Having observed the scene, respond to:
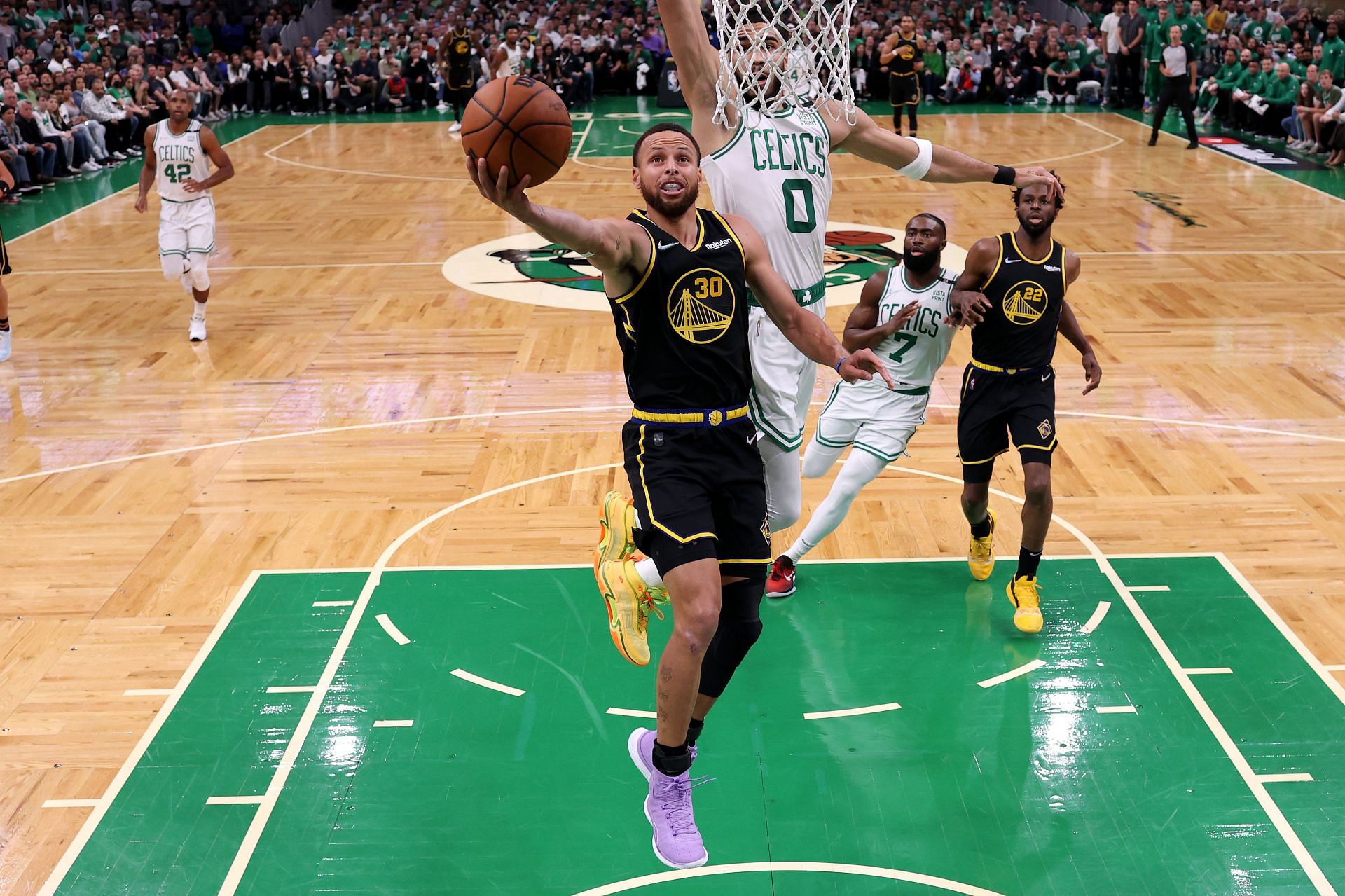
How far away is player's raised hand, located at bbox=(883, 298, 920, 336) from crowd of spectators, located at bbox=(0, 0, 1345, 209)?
15.3m

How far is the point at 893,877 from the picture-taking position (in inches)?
168

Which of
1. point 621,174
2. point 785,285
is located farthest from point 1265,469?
point 621,174

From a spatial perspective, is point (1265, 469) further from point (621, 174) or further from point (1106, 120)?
point (1106, 120)

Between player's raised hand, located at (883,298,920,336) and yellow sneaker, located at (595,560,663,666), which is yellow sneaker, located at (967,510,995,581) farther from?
yellow sneaker, located at (595,560,663,666)

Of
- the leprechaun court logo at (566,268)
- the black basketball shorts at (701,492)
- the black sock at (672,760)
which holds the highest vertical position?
the black basketball shorts at (701,492)

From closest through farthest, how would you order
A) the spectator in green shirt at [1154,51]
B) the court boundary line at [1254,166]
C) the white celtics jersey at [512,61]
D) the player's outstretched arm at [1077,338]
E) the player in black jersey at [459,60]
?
1. the player's outstretched arm at [1077,338]
2. the court boundary line at [1254,166]
3. the player in black jersey at [459,60]
4. the white celtics jersey at [512,61]
5. the spectator in green shirt at [1154,51]

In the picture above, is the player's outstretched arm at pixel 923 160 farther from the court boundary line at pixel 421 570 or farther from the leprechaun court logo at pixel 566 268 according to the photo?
the leprechaun court logo at pixel 566 268

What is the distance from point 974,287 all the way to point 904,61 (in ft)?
48.7

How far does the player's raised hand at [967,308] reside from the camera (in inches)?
221

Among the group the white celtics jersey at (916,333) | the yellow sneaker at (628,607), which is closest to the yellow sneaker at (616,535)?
the yellow sneaker at (628,607)

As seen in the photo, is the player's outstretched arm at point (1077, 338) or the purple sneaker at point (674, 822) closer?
the purple sneaker at point (674, 822)

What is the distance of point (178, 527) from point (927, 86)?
846 inches

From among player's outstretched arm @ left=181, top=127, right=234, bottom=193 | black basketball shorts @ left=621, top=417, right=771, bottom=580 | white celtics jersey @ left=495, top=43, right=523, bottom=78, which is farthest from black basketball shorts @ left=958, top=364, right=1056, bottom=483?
white celtics jersey @ left=495, top=43, right=523, bottom=78

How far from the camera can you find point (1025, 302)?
229 inches
